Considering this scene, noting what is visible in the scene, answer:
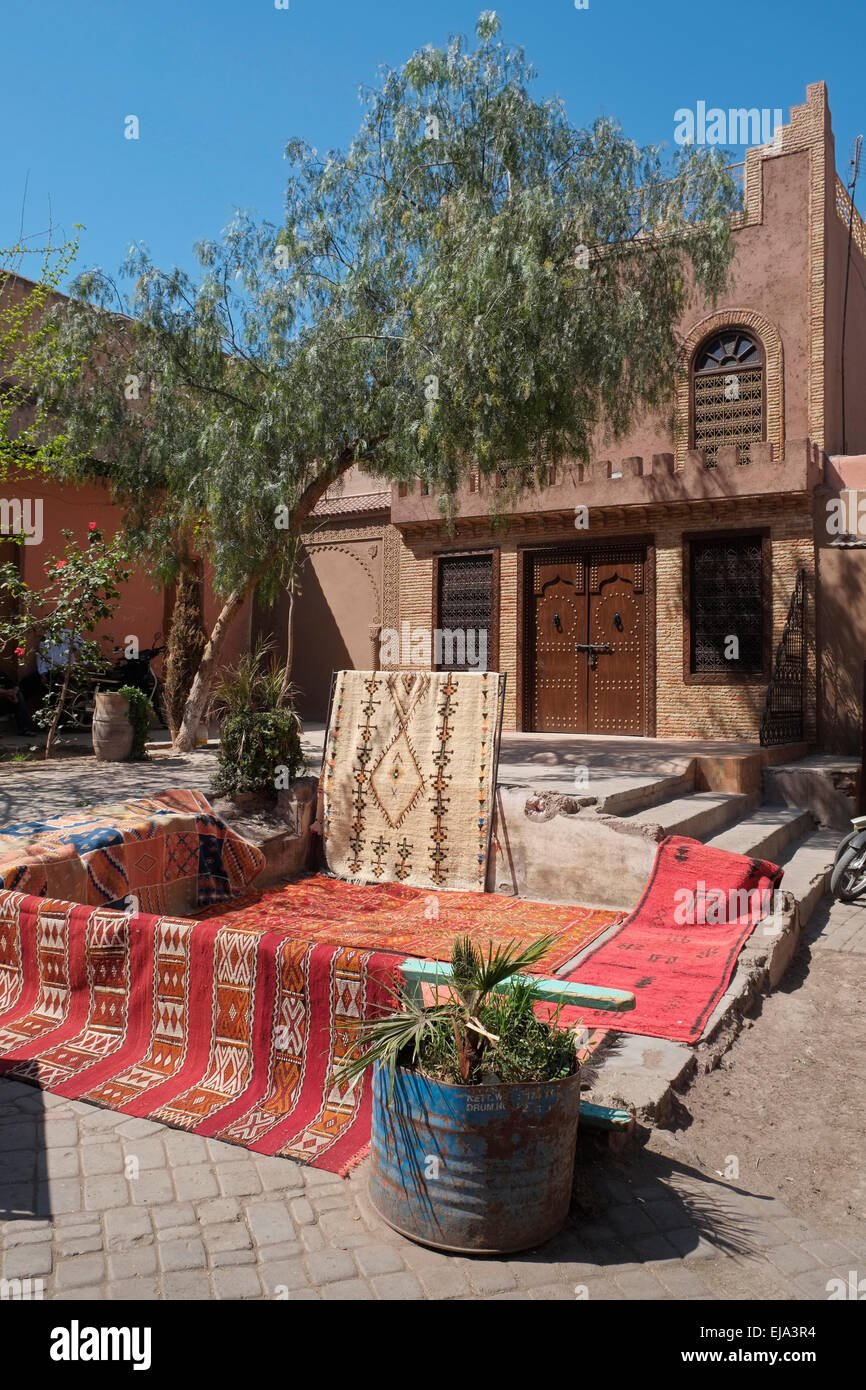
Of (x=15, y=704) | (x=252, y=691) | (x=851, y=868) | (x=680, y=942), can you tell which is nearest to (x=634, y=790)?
(x=851, y=868)

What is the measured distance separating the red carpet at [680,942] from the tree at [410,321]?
4911 millimetres

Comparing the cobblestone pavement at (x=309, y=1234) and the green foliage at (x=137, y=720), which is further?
the green foliage at (x=137, y=720)

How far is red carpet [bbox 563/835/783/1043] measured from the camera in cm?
479

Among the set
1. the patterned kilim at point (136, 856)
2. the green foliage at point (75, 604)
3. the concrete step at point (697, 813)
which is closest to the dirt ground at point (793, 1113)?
the concrete step at point (697, 813)

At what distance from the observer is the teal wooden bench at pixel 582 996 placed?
3.46 m

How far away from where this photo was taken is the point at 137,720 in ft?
34.1

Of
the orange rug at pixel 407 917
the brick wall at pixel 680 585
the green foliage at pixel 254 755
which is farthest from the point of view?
the brick wall at pixel 680 585

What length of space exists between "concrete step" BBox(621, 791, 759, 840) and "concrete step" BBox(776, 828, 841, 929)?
603mm

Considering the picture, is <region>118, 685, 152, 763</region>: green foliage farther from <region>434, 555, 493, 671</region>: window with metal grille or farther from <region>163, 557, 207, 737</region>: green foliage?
<region>434, 555, 493, 671</region>: window with metal grille

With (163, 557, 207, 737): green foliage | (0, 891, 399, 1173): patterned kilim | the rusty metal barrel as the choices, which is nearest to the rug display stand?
(0, 891, 399, 1173): patterned kilim

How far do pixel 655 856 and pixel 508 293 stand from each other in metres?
5.74

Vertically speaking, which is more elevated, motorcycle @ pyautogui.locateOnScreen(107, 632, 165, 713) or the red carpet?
motorcycle @ pyautogui.locateOnScreen(107, 632, 165, 713)

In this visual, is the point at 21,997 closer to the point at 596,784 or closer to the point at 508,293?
the point at 596,784

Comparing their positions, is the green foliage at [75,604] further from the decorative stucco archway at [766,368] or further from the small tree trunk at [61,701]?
the decorative stucco archway at [766,368]
